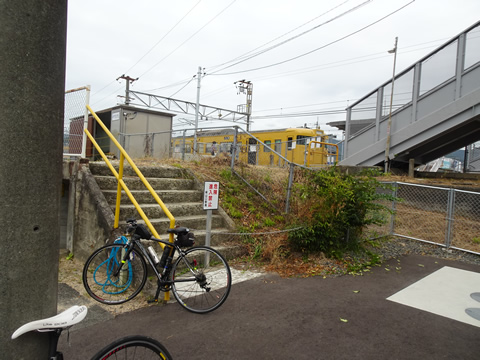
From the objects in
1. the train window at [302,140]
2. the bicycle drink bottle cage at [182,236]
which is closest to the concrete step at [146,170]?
the bicycle drink bottle cage at [182,236]

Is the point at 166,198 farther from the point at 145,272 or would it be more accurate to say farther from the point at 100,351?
the point at 100,351

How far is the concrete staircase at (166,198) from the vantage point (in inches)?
208

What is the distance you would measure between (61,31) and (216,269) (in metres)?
3.73

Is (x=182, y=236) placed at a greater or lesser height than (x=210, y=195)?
lesser

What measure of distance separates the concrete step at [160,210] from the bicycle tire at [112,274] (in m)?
1.08

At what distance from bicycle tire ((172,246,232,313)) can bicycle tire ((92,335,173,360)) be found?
1791 mm

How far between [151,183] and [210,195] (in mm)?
2049

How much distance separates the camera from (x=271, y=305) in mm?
3787

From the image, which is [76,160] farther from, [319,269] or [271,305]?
[319,269]

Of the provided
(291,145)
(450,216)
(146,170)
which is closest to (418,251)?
(450,216)

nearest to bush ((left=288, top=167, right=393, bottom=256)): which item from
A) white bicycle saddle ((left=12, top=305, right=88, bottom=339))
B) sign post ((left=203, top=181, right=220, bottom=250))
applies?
sign post ((left=203, top=181, right=220, bottom=250))

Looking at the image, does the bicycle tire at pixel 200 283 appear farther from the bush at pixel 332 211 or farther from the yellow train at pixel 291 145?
the yellow train at pixel 291 145

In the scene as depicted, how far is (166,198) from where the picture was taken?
6000mm

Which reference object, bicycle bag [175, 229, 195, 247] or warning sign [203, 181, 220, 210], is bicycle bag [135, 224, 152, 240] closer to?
bicycle bag [175, 229, 195, 247]
